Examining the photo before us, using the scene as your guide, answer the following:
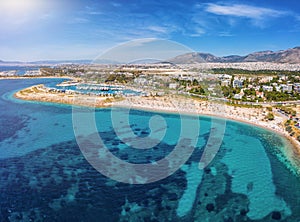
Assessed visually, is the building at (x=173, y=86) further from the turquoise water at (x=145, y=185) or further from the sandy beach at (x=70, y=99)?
the turquoise water at (x=145, y=185)

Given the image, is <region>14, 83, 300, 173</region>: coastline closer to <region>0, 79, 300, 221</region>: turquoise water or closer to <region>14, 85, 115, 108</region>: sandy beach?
<region>14, 85, 115, 108</region>: sandy beach

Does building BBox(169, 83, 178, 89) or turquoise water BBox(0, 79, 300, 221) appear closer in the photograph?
turquoise water BBox(0, 79, 300, 221)

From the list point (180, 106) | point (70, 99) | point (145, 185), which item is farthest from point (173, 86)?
point (145, 185)

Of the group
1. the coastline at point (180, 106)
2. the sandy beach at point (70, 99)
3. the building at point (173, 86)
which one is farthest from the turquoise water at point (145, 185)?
the building at point (173, 86)

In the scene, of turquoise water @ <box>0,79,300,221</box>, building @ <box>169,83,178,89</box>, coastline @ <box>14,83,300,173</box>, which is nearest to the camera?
turquoise water @ <box>0,79,300,221</box>

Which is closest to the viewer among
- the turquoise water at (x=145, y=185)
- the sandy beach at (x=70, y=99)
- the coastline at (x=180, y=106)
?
the turquoise water at (x=145, y=185)

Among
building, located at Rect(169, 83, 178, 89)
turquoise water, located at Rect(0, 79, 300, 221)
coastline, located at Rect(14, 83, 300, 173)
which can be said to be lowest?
turquoise water, located at Rect(0, 79, 300, 221)

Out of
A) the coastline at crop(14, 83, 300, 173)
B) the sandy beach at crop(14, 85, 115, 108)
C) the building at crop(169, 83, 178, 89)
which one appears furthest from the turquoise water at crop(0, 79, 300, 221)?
the building at crop(169, 83, 178, 89)

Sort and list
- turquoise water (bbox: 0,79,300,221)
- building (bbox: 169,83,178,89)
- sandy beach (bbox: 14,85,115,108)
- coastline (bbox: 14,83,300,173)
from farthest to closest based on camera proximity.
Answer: building (bbox: 169,83,178,89), sandy beach (bbox: 14,85,115,108), coastline (bbox: 14,83,300,173), turquoise water (bbox: 0,79,300,221)

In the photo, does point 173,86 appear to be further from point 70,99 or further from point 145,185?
point 145,185

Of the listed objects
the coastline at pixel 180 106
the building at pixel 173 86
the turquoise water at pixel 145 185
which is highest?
the building at pixel 173 86
